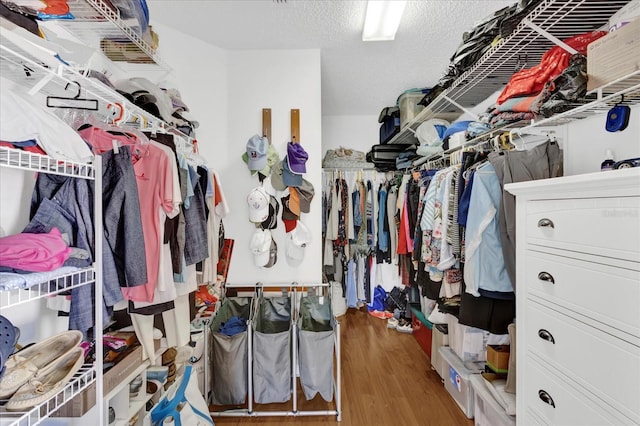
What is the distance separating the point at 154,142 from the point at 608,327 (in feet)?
5.70

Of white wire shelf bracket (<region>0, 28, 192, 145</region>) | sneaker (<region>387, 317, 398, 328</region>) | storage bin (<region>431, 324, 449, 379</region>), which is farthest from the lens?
sneaker (<region>387, 317, 398, 328</region>)

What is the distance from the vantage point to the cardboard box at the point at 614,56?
3.03 ft

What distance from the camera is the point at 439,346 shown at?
2396 millimetres

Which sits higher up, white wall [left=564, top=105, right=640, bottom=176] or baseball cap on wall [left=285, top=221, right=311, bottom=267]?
white wall [left=564, top=105, right=640, bottom=176]

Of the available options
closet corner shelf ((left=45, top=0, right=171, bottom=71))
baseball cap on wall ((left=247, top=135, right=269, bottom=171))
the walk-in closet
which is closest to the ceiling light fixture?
the walk-in closet

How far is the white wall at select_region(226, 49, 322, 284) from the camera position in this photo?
249 centimetres

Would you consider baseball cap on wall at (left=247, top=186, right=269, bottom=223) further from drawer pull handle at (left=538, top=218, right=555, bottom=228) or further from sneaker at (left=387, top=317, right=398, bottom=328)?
sneaker at (left=387, top=317, right=398, bottom=328)

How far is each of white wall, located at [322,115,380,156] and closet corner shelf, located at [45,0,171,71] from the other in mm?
2697

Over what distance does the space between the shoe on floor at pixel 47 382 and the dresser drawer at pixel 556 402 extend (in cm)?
141

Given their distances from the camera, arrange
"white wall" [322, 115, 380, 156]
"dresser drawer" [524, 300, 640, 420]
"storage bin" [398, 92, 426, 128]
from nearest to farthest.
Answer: "dresser drawer" [524, 300, 640, 420]
"storage bin" [398, 92, 426, 128]
"white wall" [322, 115, 380, 156]

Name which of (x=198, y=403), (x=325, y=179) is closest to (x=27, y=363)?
(x=198, y=403)

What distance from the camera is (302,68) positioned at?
2510 millimetres

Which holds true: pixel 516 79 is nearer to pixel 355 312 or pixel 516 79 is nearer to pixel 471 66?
pixel 471 66

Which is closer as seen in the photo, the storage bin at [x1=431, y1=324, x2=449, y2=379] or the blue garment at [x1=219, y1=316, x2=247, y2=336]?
the blue garment at [x1=219, y1=316, x2=247, y2=336]
